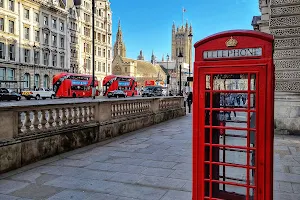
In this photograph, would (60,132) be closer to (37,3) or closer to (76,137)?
(76,137)

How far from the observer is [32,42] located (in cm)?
5422

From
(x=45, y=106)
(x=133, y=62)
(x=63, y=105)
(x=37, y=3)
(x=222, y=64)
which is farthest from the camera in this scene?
(x=133, y=62)

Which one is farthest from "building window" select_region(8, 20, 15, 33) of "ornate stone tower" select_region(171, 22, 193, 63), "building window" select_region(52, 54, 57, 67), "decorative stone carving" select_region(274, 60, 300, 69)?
"ornate stone tower" select_region(171, 22, 193, 63)

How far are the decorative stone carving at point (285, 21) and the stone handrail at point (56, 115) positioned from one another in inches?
253

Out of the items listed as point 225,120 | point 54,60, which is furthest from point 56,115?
point 54,60

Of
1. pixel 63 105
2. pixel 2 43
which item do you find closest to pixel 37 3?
pixel 2 43

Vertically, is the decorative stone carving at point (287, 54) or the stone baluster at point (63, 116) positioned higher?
the decorative stone carving at point (287, 54)

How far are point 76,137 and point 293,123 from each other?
26.9 feet

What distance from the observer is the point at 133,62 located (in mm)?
118500

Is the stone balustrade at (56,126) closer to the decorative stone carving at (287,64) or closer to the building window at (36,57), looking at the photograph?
the decorative stone carving at (287,64)

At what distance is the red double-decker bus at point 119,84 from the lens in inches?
2127

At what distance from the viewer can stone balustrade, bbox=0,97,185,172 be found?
6379 millimetres

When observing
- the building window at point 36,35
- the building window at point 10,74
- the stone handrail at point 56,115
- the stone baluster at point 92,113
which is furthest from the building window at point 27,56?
the stone baluster at point 92,113

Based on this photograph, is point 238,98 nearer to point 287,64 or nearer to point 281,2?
point 287,64
